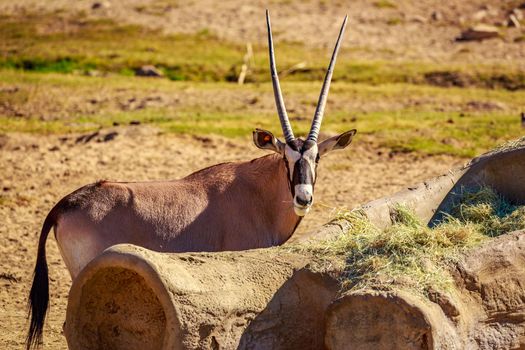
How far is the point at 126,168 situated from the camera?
1418 centimetres

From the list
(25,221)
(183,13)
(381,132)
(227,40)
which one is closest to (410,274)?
(25,221)

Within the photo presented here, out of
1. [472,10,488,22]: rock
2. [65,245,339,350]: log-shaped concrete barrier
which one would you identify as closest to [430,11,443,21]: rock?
[472,10,488,22]: rock

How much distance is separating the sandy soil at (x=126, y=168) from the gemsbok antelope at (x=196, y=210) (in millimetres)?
2356

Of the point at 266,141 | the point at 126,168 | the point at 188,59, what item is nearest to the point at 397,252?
the point at 266,141

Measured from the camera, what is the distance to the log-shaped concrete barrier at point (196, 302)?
613 centimetres

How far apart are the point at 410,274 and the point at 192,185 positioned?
Answer: 2.74 metres

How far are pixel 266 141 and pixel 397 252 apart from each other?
2599mm

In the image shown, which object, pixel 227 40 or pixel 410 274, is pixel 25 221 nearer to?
pixel 410 274

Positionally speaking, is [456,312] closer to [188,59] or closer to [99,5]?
[188,59]

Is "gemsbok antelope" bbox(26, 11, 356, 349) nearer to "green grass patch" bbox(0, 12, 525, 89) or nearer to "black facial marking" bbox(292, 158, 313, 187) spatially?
"black facial marking" bbox(292, 158, 313, 187)

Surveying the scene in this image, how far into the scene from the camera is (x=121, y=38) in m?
25.5

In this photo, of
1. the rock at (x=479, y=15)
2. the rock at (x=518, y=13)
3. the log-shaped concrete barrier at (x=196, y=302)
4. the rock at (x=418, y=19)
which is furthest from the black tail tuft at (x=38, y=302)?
the rock at (x=518, y=13)

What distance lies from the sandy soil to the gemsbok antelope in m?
2.36

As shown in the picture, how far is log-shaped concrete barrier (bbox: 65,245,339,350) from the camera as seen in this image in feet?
20.1
